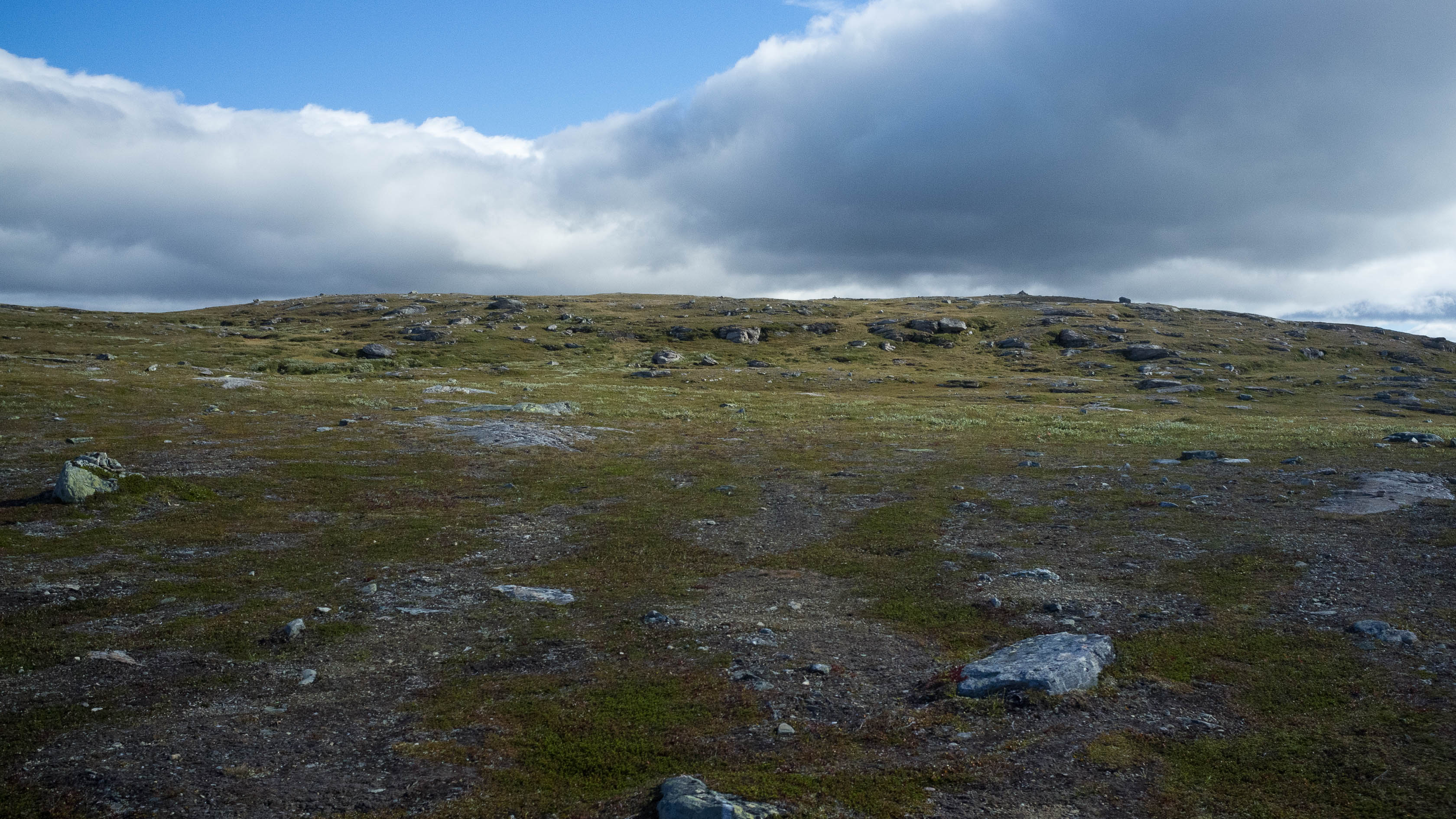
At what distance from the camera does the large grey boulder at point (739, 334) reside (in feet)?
554

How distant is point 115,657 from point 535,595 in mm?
9404

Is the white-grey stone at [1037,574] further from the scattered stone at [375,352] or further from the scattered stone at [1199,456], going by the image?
the scattered stone at [375,352]

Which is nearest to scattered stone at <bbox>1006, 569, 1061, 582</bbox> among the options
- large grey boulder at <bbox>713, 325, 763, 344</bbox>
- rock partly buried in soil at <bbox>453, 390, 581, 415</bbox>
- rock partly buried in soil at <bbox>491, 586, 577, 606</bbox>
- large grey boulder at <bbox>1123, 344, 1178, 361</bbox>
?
rock partly buried in soil at <bbox>491, 586, 577, 606</bbox>

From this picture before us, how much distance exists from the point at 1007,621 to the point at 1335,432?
57.5 m

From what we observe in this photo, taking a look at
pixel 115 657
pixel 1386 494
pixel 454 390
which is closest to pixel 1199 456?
pixel 1386 494

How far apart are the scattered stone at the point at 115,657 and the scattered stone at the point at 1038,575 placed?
2258 centimetres

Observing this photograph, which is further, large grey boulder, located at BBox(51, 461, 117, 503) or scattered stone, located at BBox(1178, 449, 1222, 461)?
scattered stone, located at BBox(1178, 449, 1222, 461)

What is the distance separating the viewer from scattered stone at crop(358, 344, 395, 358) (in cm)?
12825

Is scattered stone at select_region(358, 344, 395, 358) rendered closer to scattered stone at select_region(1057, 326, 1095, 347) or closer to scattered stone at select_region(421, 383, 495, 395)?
scattered stone at select_region(421, 383, 495, 395)

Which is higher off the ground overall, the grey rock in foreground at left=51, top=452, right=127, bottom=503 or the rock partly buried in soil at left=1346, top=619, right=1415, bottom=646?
the rock partly buried in soil at left=1346, top=619, right=1415, bottom=646

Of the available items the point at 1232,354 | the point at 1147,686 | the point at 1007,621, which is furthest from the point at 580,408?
the point at 1232,354

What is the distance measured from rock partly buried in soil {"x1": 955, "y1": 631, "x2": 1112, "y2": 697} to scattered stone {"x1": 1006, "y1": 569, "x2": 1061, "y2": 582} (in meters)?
5.47

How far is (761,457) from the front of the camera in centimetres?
4672

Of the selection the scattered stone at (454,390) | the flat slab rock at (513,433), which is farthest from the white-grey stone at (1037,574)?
the scattered stone at (454,390)
